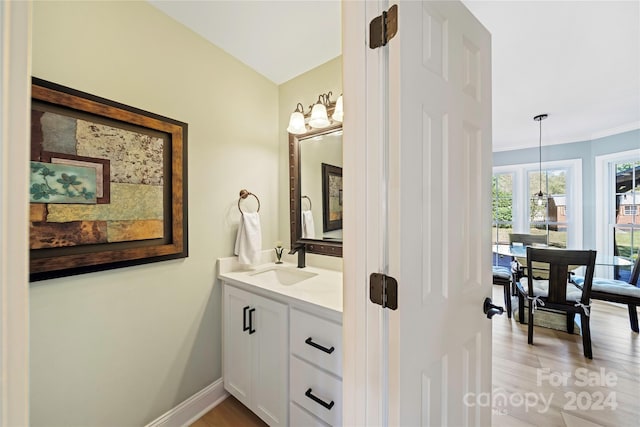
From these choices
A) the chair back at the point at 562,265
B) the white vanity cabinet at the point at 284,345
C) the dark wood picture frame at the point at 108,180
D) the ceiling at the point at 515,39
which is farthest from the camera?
the chair back at the point at 562,265

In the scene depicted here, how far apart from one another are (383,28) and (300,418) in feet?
5.53

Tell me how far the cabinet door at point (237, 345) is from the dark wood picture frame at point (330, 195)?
76cm

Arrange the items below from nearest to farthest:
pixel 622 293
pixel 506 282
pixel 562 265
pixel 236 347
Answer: pixel 236 347, pixel 562 265, pixel 622 293, pixel 506 282

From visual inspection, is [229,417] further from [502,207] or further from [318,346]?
[502,207]

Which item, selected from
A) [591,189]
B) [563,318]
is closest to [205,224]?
[563,318]

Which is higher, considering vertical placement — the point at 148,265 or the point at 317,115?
the point at 317,115

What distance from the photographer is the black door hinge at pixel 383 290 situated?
72 cm

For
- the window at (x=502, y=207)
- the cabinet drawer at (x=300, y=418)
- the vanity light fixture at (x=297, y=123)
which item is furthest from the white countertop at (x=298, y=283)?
the window at (x=502, y=207)

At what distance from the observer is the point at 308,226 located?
2.06 metres

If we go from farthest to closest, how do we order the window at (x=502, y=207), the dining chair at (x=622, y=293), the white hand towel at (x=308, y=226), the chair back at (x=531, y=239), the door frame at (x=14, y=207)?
the window at (x=502, y=207)
the chair back at (x=531, y=239)
the dining chair at (x=622, y=293)
the white hand towel at (x=308, y=226)
the door frame at (x=14, y=207)

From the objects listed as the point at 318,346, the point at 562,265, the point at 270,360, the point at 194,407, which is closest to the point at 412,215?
the point at 318,346

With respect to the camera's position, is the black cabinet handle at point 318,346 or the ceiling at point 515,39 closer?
the black cabinet handle at point 318,346

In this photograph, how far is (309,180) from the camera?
2.05m

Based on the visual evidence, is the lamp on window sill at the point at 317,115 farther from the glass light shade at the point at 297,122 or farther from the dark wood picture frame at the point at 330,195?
the dark wood picture frame at the point at 330,195
